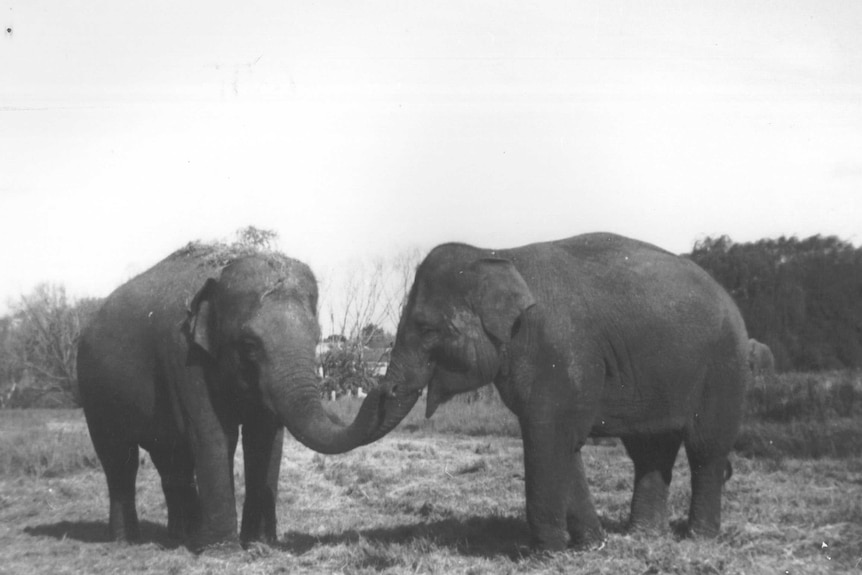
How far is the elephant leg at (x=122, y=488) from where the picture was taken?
11.9 m

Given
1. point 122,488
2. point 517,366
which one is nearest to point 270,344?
point 517,366

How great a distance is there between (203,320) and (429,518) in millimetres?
3830

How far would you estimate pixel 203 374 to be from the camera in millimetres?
10258

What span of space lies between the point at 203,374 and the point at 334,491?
5.38 metres

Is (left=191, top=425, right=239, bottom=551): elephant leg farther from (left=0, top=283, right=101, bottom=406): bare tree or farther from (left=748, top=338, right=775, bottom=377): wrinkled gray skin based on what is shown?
(left=0, top=283, right=101, bottom=406): bare tree

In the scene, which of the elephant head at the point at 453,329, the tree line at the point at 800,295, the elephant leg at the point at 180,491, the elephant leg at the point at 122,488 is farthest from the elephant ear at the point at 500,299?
the tree line at the point at 800,295

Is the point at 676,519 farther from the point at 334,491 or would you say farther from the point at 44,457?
the point at 44,457

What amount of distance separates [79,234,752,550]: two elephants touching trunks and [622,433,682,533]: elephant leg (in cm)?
2

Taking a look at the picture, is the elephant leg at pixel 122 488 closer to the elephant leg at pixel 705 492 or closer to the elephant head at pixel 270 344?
the elephant head at pixel 270 344

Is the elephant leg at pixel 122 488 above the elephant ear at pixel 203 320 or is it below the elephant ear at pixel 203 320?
below

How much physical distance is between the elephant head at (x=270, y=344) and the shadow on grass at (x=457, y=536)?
1420 millimetres

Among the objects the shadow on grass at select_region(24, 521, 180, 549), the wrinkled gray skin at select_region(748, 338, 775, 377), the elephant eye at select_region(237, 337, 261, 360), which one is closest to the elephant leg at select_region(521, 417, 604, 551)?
the elephant eye at select_region(237, 337, 261, 360)

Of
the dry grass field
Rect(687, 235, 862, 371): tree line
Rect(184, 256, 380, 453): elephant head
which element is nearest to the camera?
the dry grass field

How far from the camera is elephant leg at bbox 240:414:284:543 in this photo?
34.5 feet
